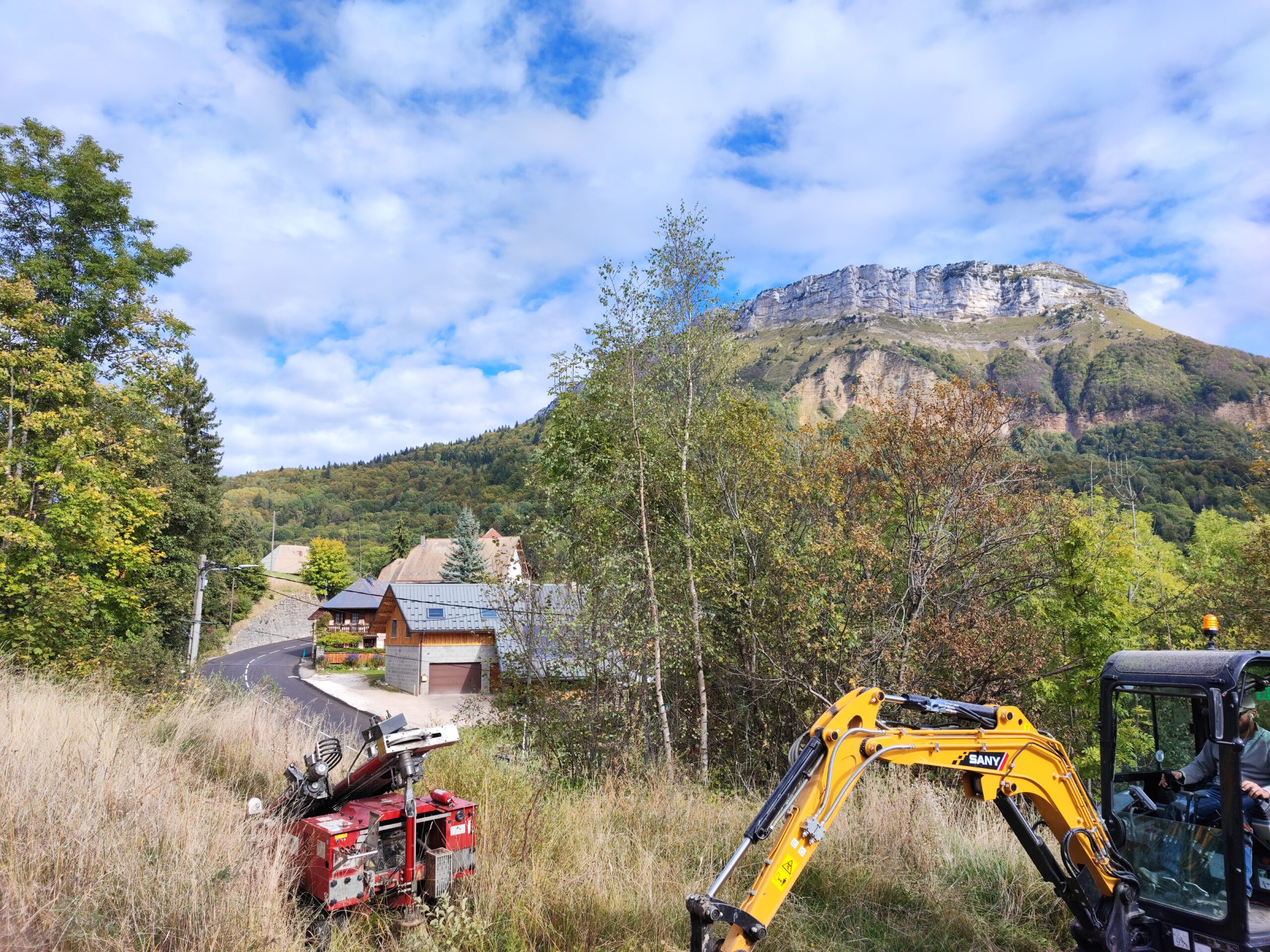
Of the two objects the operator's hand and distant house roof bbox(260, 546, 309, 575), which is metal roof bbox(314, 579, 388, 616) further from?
the operator's hand

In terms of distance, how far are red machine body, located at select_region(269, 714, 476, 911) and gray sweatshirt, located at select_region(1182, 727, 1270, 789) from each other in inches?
190

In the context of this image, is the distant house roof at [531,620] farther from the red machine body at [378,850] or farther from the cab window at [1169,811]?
the cab window at [1169,811]

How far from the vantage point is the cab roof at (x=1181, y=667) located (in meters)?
4.24

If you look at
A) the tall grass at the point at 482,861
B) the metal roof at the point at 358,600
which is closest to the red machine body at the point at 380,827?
the tall grass at the point at 482,861

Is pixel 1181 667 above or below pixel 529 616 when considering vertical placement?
above

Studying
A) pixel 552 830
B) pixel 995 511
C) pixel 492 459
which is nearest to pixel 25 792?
pixel 552 830

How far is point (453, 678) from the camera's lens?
125 ft

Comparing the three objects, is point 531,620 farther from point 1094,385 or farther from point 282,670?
point 1094,385

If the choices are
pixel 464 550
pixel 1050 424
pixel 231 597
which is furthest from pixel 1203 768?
pixel 1050 424

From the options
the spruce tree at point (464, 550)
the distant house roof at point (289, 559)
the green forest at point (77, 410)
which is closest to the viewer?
the green forest at point (77, 410)

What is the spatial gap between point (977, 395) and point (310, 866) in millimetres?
11802

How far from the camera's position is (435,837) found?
5.15m

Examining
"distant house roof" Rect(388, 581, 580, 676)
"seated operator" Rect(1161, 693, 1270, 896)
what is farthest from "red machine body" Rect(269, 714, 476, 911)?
"distant house roof" Rect(388, 581, 580, 676)

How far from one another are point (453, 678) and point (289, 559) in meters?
64.0
